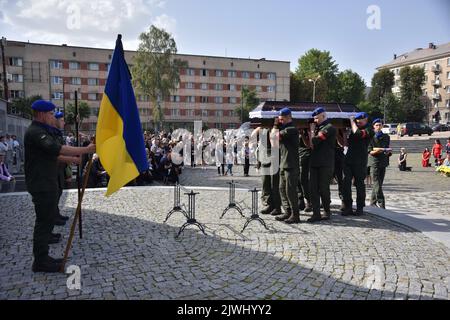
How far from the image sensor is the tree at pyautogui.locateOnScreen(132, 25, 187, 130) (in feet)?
171

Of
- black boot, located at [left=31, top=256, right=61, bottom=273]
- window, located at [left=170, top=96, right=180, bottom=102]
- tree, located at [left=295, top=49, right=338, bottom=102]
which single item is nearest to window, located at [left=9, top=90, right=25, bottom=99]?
window, located at [left=170, top=96, right=180, bottom=102]

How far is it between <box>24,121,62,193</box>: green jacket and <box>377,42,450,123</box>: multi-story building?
81373 millimetres

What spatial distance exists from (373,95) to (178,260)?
281 feet

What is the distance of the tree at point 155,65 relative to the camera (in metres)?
52.0

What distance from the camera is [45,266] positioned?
4.58 metres

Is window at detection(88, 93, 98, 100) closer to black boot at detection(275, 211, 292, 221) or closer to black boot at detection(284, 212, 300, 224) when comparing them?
black boot at detection(275, 211, 292, 221)

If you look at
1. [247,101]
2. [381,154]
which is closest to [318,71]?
[247,101]

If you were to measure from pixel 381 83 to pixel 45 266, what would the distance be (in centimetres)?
8633

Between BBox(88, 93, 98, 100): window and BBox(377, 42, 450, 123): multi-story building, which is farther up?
BBox(377, 42, 450, 123): multi-story building

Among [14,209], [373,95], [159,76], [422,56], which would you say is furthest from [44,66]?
[422,56]

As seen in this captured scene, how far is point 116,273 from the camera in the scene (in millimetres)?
4547

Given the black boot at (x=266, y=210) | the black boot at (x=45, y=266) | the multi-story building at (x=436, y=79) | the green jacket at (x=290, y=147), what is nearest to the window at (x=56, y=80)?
the black boot at (x=266, y=210)
